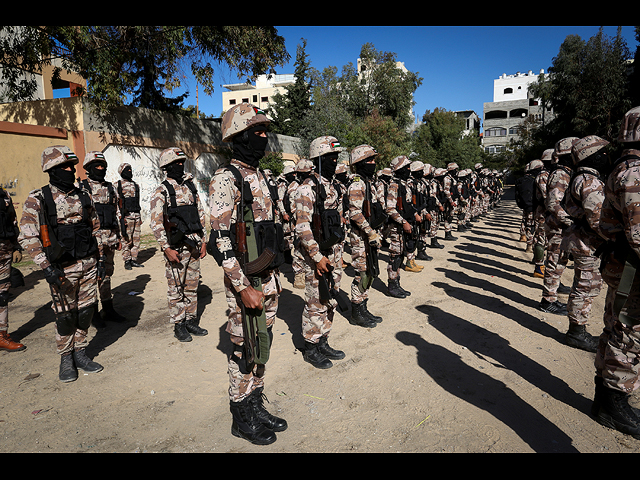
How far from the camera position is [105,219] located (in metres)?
6.01

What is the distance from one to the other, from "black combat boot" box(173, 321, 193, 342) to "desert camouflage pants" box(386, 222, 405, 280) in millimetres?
3560

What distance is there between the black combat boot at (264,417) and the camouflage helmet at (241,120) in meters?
2.13

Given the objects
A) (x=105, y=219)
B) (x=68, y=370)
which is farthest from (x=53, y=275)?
(x=105, y=219)

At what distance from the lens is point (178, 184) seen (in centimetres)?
501

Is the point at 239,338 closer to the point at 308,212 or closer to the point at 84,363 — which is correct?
the point at 308,212

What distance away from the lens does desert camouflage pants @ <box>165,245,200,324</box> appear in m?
4.80

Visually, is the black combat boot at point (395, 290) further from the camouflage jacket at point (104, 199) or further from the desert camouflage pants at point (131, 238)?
the desert camouflage pants at point (131, 238)

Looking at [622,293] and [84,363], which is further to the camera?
[84,363]

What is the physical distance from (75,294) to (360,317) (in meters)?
3.56

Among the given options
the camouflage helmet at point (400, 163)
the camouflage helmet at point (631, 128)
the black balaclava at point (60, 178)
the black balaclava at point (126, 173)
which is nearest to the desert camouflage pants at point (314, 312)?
the black balaclava at point (60, 178)

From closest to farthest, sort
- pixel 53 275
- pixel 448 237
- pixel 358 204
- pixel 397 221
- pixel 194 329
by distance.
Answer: pixel 53 275, pixel 194 329, pixel 358 204, pixel 397 221, pixel 448 237

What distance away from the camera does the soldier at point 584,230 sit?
393 centimetres
